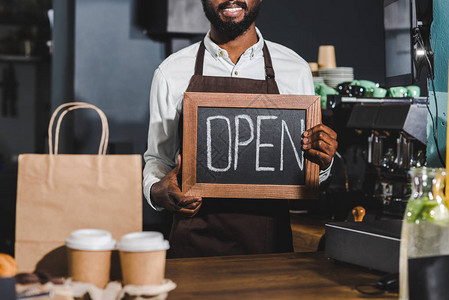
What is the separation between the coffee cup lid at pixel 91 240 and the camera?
974mm

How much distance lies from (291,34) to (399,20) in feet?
8.57

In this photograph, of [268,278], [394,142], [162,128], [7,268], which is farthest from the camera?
[394,142]

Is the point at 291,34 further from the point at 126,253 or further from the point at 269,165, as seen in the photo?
the point at 126,253

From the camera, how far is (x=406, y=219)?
1.00 meters

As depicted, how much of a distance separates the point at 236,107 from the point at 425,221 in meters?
0.73

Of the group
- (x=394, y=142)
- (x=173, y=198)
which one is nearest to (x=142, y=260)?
(x=173, y=198)

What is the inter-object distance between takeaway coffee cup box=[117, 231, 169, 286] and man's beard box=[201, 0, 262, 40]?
1.10 m

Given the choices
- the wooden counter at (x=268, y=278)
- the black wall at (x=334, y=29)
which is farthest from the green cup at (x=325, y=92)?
the wooden counter at (x=268, y=278)

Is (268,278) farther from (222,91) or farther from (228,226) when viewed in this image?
(222,91)

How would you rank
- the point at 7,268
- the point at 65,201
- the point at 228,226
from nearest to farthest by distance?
the point at 7,268, the point at 65,201, the point at 228,226

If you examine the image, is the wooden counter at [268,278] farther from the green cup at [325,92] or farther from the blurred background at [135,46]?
the blurred background at [135,46]


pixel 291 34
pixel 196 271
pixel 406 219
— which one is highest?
pixel 291 34

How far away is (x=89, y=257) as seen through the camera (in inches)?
38.5

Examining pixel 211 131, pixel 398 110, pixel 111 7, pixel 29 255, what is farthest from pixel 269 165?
pixel 111 7
